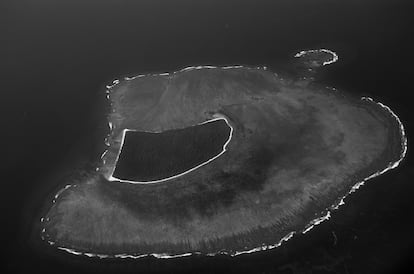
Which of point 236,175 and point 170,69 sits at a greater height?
point 170,69

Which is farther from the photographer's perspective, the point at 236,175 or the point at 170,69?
the point at 170,69

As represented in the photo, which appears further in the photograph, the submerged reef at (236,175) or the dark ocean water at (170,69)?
the submerged reef at (236,175)

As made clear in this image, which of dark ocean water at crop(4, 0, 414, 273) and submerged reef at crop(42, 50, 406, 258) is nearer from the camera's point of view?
dark ocean water at crop(4, 0, 414, 273)
